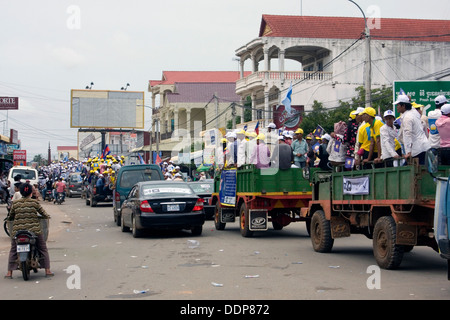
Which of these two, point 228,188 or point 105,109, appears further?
point 105,109

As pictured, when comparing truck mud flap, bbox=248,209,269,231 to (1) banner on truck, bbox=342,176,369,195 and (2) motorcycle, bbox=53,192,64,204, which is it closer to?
(1) banner on truck, bbox=342,176,369,195

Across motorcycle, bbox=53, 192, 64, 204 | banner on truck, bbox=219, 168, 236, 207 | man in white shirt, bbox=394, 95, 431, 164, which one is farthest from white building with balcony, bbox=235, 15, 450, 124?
man in white shirt, bbox=394, 95, 431, 164

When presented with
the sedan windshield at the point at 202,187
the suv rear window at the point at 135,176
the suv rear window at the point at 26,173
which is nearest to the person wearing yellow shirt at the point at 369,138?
the sedan windshield at the point at 202,187

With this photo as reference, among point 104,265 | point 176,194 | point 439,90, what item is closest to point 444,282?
point 104,265

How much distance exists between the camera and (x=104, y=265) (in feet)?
38.7

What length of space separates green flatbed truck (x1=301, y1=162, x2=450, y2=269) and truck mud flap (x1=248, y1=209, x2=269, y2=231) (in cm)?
280

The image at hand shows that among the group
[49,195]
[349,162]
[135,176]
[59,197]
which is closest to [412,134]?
[349,162]

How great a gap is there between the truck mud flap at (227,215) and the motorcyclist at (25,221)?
28.2 ft

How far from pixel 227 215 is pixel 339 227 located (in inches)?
242

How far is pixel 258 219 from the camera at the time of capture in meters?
Result: 16.2

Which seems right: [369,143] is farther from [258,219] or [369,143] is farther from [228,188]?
[228,188]

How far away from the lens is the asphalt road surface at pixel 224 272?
28.4 ft
